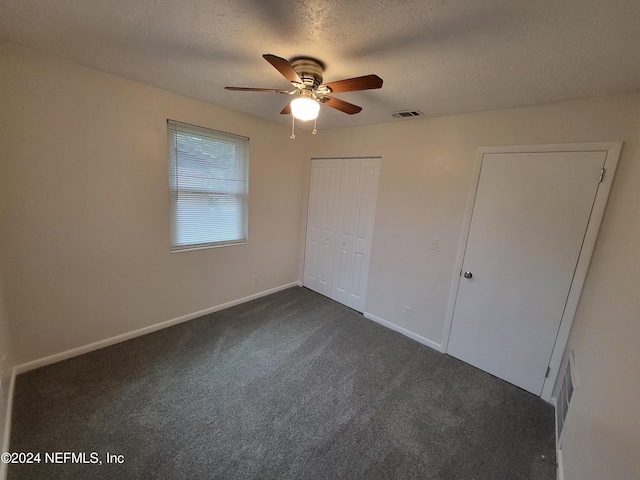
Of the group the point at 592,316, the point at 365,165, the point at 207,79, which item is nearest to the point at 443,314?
the point at 592,316

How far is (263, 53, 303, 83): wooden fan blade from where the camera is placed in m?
1.22

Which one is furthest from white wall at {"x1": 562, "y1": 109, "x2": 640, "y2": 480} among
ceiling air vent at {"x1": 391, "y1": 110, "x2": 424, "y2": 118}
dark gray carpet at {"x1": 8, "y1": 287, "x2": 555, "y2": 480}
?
ceiling air vent at {"x1": 391, "y1": 110, "x2": 424, "y2": 118}

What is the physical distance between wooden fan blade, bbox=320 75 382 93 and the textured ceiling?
0.20m

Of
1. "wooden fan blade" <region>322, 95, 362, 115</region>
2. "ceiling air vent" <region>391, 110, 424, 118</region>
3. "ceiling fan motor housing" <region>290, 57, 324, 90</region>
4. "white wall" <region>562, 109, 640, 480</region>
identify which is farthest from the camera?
"ceiling air vent" <region>391, 110, 424, 118</region>

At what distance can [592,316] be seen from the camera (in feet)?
5.25

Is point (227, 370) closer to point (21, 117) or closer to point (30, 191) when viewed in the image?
point (30, 191)

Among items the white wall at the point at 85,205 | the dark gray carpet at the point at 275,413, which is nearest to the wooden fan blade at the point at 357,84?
the white wall at the point at 85,205

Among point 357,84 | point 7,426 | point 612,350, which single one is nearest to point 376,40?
point 357,84

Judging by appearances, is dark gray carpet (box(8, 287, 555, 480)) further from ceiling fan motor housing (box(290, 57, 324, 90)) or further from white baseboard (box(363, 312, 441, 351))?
ceiling fan motor housing (box(290, 57, 324, 90))

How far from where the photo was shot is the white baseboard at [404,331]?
2721 mm

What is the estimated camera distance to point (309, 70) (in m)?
1.64

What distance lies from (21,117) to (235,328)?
240 cm

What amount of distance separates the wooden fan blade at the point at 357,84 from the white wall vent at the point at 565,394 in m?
2.22

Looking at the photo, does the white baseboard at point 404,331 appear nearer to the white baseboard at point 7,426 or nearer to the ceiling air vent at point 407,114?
the ceiling air vent at point 407,114
